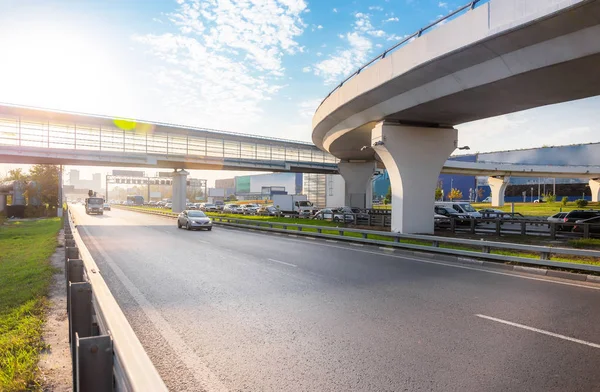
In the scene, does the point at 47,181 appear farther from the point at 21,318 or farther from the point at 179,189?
the point at 21,318

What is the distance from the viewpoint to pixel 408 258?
1387cm

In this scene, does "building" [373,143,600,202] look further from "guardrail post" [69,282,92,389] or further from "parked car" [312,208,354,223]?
"guardrail post" [69,282,92,389]

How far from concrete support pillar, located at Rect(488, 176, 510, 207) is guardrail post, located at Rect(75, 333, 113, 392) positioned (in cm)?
8824

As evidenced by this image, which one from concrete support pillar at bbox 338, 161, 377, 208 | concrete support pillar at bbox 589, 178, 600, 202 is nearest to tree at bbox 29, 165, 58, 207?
concrete support pillar at bbox 338, 161, 377, 208

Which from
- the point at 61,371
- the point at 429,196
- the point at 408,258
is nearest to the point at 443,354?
the point at 61,371

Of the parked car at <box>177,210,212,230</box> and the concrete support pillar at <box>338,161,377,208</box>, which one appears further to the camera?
the concrete support pillar at <box>338,161,377,208</box>

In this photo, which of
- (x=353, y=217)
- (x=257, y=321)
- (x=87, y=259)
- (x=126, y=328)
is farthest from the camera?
(x=353, y=217)

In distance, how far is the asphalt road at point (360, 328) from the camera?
4.29 m

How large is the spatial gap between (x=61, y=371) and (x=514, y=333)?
19.6 ft

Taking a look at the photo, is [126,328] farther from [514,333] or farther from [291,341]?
[514,333]

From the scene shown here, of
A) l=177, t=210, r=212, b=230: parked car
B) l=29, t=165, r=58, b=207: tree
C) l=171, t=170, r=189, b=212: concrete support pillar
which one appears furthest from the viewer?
l=29, t=165, r=58, b=207: tree

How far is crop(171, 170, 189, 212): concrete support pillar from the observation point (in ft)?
162

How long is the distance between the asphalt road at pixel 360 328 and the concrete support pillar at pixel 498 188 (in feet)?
259

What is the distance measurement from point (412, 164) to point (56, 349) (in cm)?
1778
